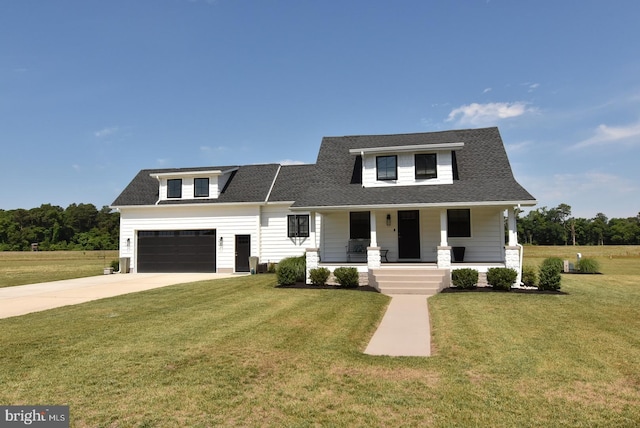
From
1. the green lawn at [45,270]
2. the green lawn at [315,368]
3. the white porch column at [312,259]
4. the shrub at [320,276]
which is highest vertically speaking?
the white porch column at [312,259]

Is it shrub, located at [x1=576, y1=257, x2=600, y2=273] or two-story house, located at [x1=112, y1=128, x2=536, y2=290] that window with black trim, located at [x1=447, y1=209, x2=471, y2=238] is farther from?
shrub, located at [x1=576, y1=257, x2=600, y2=273]

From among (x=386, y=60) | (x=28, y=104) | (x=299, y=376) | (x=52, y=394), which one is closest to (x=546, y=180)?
(x=386, y=60)

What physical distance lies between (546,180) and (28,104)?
3626 cm

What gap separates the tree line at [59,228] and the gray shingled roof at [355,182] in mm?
49376

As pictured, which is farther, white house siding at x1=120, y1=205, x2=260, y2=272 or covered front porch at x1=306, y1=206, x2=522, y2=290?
white house siding at x1=120, y1=205, x2=260, y2=272

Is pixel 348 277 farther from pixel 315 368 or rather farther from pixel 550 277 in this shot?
pixel 315 368

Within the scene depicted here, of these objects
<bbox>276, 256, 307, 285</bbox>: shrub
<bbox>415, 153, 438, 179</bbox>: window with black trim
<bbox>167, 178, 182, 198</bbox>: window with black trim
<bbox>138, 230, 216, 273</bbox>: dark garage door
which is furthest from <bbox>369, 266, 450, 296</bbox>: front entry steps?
<bbox>167, 178, 182, 198</bbox>: window with black trim

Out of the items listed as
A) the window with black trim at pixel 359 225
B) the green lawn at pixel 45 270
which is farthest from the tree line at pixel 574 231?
the green lawn at pixel 45 270

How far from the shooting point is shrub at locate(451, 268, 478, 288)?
525 inches

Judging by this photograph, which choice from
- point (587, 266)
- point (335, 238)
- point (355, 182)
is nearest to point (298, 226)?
point (335, 238)

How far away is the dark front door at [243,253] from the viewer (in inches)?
853

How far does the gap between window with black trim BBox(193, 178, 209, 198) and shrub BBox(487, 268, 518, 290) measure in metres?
16.8

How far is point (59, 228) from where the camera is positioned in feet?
243

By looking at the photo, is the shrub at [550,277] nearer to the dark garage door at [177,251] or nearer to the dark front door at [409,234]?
the dark front door at [409,234]
